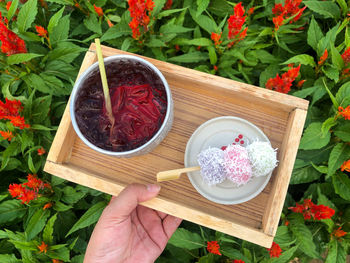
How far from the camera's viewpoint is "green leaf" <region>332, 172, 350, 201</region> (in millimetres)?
1081

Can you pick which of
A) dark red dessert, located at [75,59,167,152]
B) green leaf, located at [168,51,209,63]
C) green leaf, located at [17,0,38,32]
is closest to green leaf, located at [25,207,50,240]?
dark red dessert, located at [75,59,167,152]

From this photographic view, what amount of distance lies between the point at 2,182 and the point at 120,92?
895 mm

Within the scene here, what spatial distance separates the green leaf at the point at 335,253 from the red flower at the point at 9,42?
4.81 feet

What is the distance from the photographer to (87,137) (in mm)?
701

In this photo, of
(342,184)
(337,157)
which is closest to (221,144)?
(337,157)

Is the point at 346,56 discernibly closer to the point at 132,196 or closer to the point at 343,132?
the point at 343,132

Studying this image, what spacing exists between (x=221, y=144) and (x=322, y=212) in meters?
0.47

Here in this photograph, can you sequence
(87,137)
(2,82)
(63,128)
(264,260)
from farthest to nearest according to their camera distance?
(2,82) < (264,260) < (63,128) < (87,137)

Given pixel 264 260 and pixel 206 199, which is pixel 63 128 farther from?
pixel 264 260

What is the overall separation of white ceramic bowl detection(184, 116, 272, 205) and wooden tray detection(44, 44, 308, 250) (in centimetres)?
4

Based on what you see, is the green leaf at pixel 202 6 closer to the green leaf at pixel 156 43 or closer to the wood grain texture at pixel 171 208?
the green leaf at pixel 156 43

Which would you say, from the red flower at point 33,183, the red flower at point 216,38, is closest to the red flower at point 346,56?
the red flower at point 216,38

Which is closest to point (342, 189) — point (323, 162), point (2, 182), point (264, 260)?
point (323, 162)

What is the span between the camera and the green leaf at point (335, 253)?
1.09 meters
